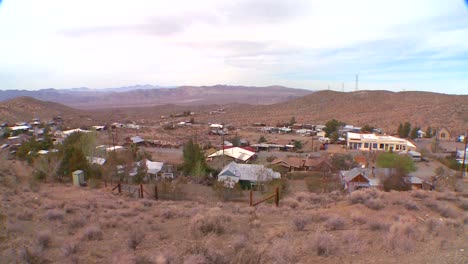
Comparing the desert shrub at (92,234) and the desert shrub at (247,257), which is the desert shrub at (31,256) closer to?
the desert shrub at (92,234)

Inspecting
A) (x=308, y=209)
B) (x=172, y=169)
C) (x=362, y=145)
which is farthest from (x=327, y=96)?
(x=308, y=209)

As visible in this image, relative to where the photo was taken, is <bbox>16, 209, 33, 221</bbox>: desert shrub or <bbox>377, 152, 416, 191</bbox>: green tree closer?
<bbox>16, 209, 33, 221</bbox>: desert shrub

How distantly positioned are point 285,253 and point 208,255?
1.57 metres

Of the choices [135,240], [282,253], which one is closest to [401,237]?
[282,253]

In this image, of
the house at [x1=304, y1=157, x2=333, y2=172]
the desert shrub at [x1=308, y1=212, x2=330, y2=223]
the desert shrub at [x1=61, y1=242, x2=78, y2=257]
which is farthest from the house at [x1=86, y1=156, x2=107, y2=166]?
the desert shrub at [x1=308, y1=212, x2=330, y2=223]

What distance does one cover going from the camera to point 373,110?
9175 cm

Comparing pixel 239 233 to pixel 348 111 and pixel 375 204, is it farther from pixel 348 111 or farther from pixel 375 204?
pixel 348 111

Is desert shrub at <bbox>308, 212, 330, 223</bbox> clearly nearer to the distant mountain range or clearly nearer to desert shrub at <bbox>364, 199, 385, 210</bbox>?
desert shrub at <bbox>364, 199, 385, 210</bbox>

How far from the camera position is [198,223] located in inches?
348

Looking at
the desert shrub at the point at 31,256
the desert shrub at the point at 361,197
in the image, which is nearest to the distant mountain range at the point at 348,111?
the desert shrub at the point at 361,197

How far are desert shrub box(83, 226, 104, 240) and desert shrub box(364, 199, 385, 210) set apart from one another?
868cm

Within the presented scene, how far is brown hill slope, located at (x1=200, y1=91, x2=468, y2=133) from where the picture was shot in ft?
234

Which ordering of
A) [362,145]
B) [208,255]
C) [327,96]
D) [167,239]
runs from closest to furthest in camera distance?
[208,255] < [167,239] < [362,145] < [327,96]

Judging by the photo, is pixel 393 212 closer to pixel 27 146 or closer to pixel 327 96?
pixel 27 146
